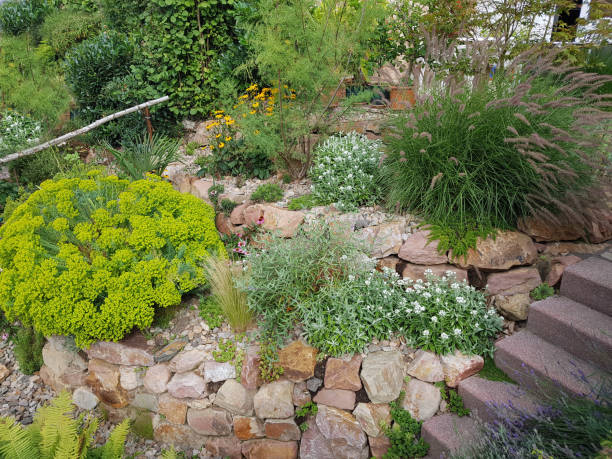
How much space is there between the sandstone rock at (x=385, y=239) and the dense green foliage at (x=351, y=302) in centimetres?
22

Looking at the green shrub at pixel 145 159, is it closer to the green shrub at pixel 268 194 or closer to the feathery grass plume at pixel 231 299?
the green shrub at pixel 268 194

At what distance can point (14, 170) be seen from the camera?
19.4 ft

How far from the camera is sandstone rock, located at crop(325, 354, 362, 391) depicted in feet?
9.89

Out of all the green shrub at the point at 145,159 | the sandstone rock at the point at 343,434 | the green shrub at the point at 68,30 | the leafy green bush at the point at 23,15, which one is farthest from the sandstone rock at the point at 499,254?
the leafy green bush at the point at 23,15

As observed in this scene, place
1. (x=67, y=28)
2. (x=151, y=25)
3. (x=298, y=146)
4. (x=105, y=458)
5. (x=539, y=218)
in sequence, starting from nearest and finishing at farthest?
(x=105, y=458) → (x=539, y=218) → (x=298, y=146) → (x=151, y=25) → (x=67, y=28)

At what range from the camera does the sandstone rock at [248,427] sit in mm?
3203

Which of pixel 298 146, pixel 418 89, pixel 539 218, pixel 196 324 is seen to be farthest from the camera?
pixel 298 146

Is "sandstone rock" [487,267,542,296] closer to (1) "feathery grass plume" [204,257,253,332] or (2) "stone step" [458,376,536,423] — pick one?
(2) "stone step" [458,376,536,423]

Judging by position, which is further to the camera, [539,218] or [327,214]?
[327,214]

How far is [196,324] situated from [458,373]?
6.99 ft

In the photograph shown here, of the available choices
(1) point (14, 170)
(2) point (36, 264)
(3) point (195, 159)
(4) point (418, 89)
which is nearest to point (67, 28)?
(1) point (14, 170)

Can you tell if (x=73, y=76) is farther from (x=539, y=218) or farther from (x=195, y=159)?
(x=539, y=218)

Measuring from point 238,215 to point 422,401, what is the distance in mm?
2571

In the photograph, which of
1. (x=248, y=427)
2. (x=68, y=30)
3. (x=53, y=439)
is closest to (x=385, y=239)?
(x=248, y=427)
